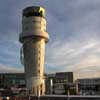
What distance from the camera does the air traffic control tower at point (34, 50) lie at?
10494 centimetres

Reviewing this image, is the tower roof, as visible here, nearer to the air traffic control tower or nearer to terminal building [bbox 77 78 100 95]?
the air traffic control tower

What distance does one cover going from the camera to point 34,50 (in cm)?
10581

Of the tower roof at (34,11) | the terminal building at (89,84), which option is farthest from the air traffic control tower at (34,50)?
the terminal building at (89,84)

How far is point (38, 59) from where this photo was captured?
10512cm

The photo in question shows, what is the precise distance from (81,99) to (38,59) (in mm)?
34811

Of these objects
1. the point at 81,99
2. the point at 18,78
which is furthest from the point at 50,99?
the point at 18,78

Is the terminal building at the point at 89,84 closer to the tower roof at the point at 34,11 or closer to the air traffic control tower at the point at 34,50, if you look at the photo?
the air traffic control tower at the point at 34,50

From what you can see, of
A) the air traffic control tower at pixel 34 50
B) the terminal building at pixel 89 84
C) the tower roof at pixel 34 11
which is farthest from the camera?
the terminal building at pixel 89 84

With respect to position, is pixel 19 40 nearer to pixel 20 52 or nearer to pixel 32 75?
pixel 20 52

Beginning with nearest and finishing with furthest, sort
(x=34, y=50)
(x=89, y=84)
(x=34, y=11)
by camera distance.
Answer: (x=34, y=50)
(x=34, y=11)
(x=89, y=84)

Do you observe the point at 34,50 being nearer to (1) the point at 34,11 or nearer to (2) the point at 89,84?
(1) the point at 34,11

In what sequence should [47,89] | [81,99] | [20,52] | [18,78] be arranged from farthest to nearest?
[18,78], [47,89], [20,52], [81,99]

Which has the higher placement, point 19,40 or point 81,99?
point 19,40

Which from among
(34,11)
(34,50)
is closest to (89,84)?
(34,50)
